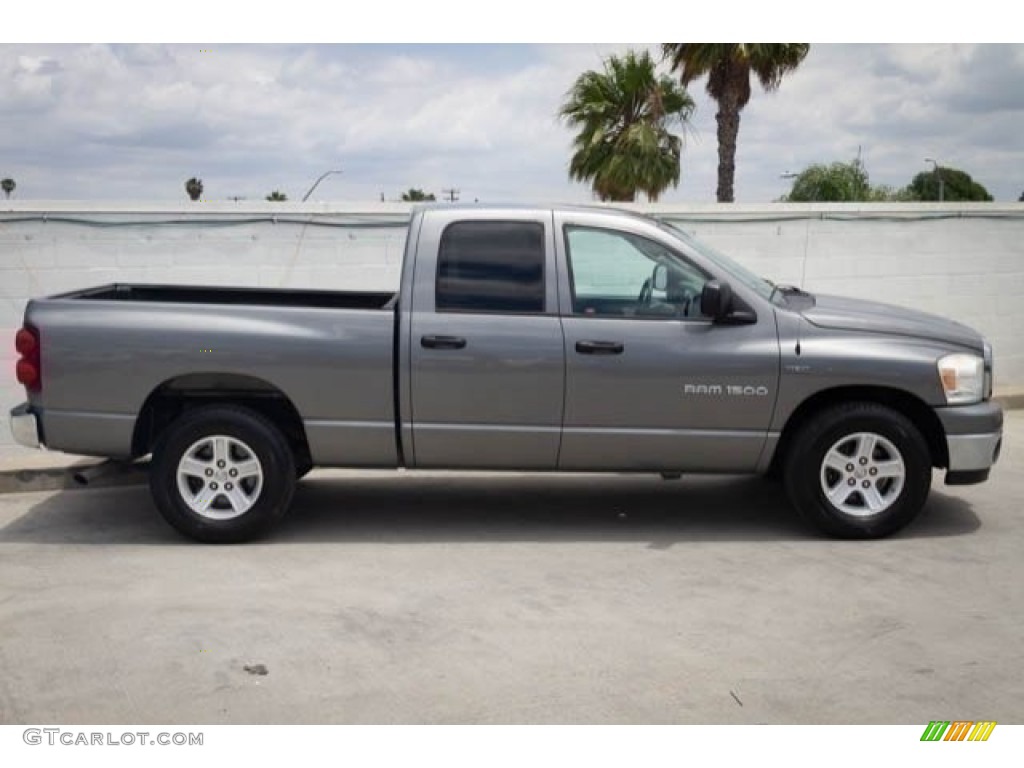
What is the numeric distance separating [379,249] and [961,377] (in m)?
5.42

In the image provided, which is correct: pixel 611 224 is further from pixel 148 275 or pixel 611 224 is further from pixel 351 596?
pixel 148 275

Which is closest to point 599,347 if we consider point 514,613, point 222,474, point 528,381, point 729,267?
point 528,381

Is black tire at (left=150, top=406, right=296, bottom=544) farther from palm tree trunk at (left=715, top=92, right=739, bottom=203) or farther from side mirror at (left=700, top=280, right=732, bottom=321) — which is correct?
palm tree trunk at (left=715, top=92, right=739, bottom=203)

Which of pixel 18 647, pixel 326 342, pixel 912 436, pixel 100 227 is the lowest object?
pixel 18 647

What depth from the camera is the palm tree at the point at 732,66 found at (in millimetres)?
21047

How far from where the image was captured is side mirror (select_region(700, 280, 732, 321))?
6.80 metres

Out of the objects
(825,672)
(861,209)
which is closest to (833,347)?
(825,672)

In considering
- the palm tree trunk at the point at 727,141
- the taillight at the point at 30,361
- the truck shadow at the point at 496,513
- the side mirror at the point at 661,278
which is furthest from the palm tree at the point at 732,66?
the taillight at the point at 30,361

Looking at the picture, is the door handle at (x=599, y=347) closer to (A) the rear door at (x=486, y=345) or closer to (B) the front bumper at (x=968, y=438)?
(A) the rear door at (x=486, y=345)

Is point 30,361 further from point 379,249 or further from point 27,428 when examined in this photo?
point 379,249

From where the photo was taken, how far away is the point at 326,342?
692 cm

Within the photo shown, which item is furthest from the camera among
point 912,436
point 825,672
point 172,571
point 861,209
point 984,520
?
point 861,209

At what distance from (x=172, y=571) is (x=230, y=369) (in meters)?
1.16
